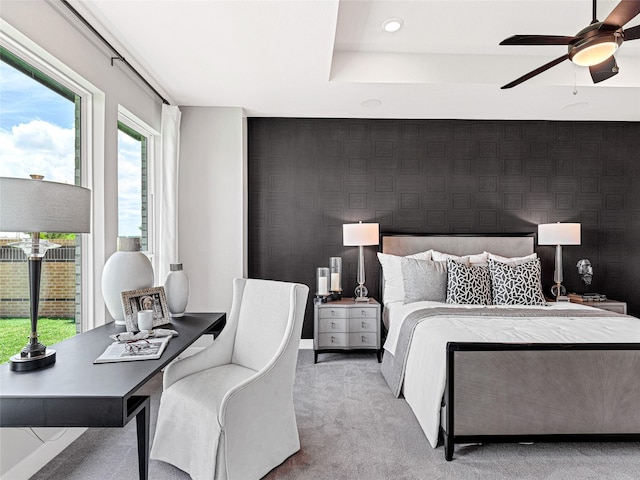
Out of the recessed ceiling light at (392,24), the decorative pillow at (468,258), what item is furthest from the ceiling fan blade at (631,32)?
the decorative pillow at (468,258)

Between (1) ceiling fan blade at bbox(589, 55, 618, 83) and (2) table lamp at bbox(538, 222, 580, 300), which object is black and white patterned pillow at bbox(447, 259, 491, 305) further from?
(1) ceiling fan blade at bbox(589, 55, 618, 83)

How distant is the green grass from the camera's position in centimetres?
201

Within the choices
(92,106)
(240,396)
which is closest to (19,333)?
(240,396)

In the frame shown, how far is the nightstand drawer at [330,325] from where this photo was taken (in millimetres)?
3846

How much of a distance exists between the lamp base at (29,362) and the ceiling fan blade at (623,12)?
2.86m

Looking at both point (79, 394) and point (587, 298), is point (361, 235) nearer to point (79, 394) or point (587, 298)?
point (587, 298)

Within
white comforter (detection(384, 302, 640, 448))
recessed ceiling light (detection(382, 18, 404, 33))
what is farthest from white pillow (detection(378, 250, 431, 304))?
recessed ceiling light (detection(382, 18, 404, 33))

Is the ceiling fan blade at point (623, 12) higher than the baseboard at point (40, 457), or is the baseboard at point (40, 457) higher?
the ceiling fan blade at point (623, 12)

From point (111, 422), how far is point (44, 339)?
134 cm

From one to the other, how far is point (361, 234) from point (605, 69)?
225 centimetres

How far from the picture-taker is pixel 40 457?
2.07 meters

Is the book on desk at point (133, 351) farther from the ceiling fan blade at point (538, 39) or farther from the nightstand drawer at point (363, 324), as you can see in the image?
the ceiling fan blade at point (538, 39)

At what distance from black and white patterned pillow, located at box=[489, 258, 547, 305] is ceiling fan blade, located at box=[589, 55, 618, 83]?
1.78 meters

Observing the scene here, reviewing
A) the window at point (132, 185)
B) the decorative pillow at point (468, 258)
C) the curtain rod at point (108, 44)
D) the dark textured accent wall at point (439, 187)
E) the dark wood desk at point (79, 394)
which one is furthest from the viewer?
the dark textured accent wall at point (439, 187)
